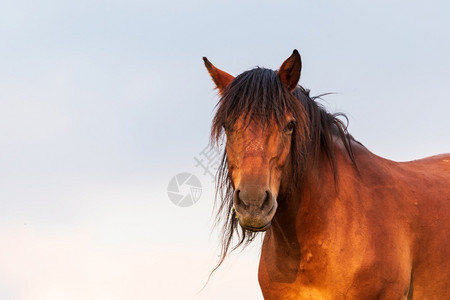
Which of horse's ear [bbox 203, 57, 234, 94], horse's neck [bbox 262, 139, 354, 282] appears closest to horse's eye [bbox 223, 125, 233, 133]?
horse's ear [bbox 203, 57, 234, 94]

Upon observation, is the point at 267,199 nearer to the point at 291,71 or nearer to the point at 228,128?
the point at 228,128

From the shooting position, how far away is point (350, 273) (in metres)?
5.77

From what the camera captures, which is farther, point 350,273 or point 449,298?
point 449,298

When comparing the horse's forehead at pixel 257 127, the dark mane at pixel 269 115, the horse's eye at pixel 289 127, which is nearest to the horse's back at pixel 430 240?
the dark mane at pixel 269 115

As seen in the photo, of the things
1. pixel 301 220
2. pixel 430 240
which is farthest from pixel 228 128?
pixel 430 240

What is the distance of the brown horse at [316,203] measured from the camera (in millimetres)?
5367

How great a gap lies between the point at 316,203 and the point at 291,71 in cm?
124

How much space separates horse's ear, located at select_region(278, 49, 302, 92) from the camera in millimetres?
5703

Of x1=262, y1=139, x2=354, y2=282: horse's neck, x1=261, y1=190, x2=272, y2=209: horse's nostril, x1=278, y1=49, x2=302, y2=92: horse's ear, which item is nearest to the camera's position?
x1=261, y1=190, x2=272, y2=209: horse's nostril

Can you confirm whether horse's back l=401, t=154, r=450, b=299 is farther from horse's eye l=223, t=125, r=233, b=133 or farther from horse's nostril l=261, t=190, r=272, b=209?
horse's eye l=223, t=125, r=233, b=133

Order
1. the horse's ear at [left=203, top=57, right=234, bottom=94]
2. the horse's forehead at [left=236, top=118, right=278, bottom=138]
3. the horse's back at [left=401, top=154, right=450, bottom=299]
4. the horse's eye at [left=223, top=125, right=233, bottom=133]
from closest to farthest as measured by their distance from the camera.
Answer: the horse's forehead at [left=236, top=118, right=278, bottom=138] → the horse's eye at [left=223, top=125, right=233, bottom=133] → the horse's ear at [left=203, top=57, right=234, bottom=94] → the horse's back at [left=401, top=154, right=450, bottom=299]

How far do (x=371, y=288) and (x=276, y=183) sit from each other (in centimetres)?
133

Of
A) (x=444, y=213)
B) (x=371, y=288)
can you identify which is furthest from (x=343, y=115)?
(x=371, y=288)

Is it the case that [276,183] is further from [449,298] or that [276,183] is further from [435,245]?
[449,298]
